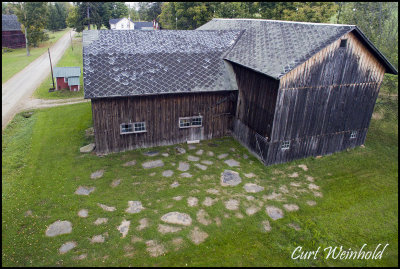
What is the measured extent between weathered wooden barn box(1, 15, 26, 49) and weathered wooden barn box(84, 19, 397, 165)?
178 feet

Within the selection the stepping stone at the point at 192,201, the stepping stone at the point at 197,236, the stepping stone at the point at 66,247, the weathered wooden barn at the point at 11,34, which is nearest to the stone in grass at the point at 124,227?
the stepping stone at the point at 66,247

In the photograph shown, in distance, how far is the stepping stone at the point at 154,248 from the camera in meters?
11.3

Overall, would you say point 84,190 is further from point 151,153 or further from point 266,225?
point 266,225

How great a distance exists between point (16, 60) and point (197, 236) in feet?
172

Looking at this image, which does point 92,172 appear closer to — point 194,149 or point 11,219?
point 11,219

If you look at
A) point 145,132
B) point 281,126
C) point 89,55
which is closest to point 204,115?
point 145,132

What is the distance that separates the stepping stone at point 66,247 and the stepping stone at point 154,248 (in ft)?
10.1

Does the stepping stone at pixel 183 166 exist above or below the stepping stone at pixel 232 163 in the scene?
below

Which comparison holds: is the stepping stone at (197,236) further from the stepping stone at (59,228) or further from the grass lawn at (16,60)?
the grass lawn at (16,60)

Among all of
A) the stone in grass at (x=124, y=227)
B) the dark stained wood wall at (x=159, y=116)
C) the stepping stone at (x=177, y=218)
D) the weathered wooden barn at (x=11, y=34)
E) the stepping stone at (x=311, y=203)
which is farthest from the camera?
the weathered wooden barn at (x=11, y=34)

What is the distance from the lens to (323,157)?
762 inches

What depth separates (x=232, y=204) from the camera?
14.4 meters

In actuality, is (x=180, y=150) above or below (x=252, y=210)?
above

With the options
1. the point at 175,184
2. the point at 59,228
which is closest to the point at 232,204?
the point at 175,184
